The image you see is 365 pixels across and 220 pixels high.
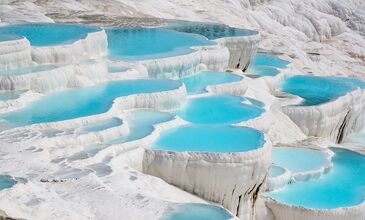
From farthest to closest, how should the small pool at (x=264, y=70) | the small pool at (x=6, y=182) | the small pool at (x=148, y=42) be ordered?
1. the small pool at (x=264, y=70)
2. the small pool at (x=148, y=42)
3. the small pool at (x=6, y=182)

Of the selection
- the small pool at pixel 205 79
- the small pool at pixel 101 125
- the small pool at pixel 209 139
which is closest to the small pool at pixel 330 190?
the small pool at pixel 209 139

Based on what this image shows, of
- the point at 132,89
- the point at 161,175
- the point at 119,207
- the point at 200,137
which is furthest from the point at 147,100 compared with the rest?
the point at 119,207

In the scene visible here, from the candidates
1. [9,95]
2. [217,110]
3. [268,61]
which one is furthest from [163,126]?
[268,61]

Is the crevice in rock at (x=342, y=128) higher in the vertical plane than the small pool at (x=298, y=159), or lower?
lower

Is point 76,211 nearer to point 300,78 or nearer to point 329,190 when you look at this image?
point 329,190

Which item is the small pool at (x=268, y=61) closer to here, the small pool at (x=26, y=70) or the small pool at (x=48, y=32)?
the small pool at (x=48, y=32)
